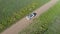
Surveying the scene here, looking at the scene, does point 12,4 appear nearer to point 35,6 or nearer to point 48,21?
point 35,6

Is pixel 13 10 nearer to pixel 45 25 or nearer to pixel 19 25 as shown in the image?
pixel 19 25

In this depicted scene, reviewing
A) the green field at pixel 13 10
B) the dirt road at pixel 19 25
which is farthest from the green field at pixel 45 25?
the green field at pixel 13 10

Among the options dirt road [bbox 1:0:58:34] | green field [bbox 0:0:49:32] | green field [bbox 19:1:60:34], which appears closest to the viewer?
green field [bbox 19:1:60:34]

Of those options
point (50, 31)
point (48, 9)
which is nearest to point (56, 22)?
point (50, 31)

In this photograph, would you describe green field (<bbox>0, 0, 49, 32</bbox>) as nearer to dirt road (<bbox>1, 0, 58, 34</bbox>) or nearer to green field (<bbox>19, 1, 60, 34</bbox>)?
dirt road (<bbox>1, 0, 58, 34</bbox>)

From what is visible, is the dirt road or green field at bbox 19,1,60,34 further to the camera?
the dirt road

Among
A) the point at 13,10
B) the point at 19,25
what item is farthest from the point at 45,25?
the point at 13,10

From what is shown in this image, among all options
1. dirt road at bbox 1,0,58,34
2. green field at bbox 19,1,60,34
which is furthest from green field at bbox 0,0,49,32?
green field at bbox 19,1,60,34
